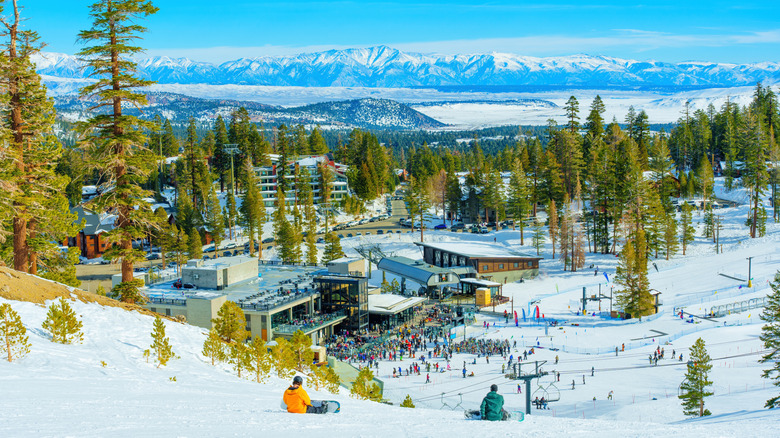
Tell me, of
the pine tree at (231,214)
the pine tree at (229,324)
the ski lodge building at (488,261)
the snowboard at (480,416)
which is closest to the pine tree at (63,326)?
the pine tree at (229,324)

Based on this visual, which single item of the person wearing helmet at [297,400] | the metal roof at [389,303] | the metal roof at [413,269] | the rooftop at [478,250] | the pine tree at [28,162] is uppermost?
the pine tree at [28,162]

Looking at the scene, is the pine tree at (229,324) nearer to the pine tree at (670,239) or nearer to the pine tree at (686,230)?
the pine tree at (670,239)

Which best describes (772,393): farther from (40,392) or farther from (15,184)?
(15,184)

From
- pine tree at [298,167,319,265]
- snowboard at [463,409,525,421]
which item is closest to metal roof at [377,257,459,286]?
pine tree at [298,167,319,265]

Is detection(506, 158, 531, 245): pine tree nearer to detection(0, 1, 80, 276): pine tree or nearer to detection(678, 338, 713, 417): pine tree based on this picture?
detection(678, 338, 713, 417): pine tree

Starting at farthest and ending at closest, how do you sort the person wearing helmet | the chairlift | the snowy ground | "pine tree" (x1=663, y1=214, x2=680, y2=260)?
"pine tree" (x1=663, y1=214, x2=680, y2=260) < the chairlift < the person wearing helmet < the snowy ground

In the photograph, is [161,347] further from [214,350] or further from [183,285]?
[183,285]
